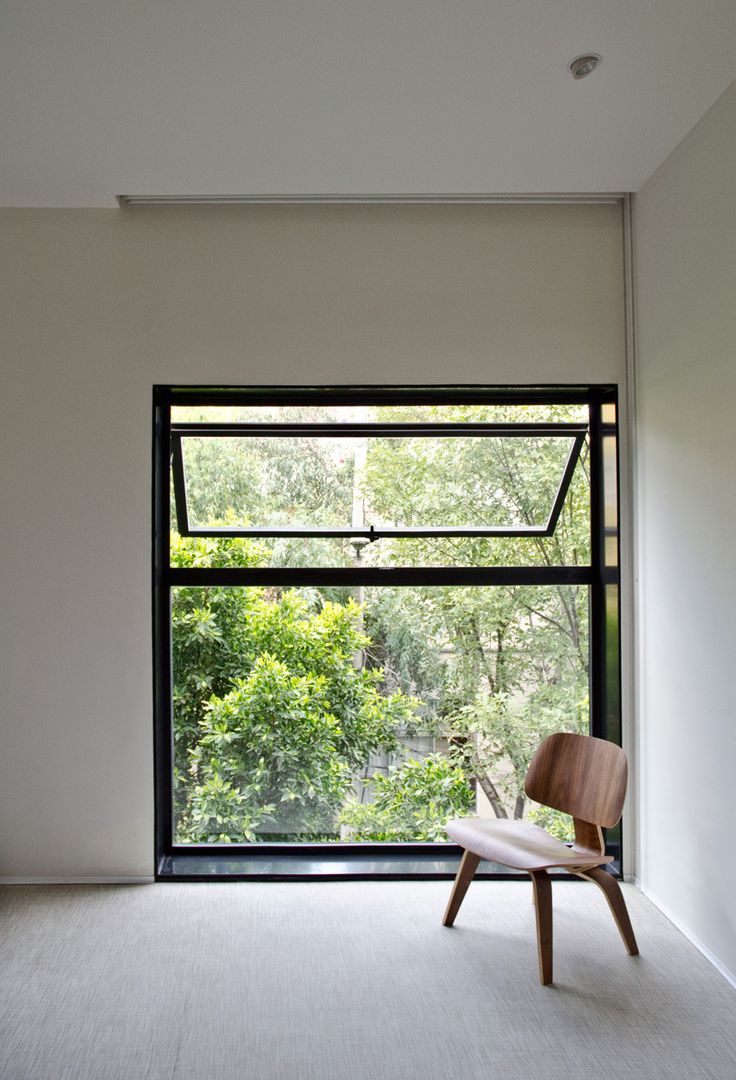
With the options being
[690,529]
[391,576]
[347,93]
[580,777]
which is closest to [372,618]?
[391,576]

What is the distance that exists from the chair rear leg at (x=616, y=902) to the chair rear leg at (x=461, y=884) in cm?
42

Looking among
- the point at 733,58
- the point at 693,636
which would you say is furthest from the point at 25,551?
the point at 733,58

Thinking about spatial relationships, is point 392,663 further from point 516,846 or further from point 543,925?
point 543,925

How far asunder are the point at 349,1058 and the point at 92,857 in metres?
1.67

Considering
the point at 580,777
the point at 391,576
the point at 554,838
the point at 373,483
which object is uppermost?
the point at 373,483

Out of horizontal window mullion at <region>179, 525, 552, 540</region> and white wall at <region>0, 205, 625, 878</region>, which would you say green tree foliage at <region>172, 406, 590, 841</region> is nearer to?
horizontal window mullion at <region>179, 525, 552, 540</region>

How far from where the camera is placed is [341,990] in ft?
8.39

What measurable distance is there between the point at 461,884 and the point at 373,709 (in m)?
0.95

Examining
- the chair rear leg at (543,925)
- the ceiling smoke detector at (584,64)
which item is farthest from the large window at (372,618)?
the ceiling smoke detector at (584,64)

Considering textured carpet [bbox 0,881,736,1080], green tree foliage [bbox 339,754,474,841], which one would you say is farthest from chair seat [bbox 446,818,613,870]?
green tree foliage [bbox 339,754,474,841]

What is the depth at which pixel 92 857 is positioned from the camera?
11.2 feet

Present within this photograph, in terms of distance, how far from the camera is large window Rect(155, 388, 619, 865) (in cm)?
361

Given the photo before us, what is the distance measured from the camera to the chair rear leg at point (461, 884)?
295 centimetres

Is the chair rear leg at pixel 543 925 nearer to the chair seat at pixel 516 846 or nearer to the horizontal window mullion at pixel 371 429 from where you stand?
the chair seat at pixel 516 846
